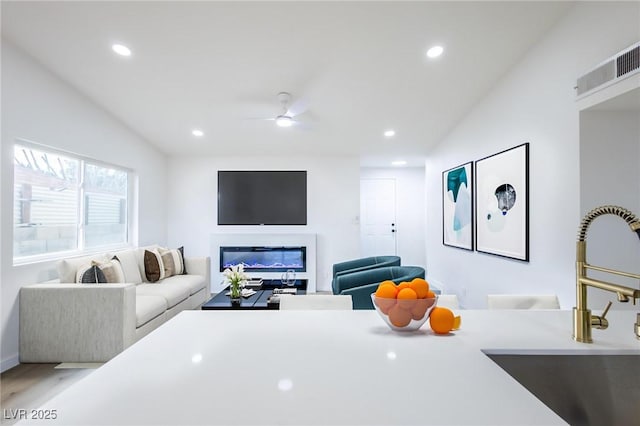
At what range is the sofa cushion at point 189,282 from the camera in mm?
4156

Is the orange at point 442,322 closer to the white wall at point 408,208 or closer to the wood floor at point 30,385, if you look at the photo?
the wood floor at point 30,385

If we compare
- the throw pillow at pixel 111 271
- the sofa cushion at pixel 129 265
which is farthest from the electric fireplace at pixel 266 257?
the throw pillow at pixel 111 271

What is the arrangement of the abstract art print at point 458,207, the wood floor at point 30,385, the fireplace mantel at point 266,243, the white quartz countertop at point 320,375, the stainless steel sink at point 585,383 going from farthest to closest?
the fireplace mantel at point 266,243 < the abstract art print at point 458,207 < the wood floor at point 30,385 < the stainless steel sink at point 585,383 < the white quartz countertop at point 320,375

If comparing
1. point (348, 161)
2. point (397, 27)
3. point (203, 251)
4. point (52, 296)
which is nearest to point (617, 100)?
point (397, 27)

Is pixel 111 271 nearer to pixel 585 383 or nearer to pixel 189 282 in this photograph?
pixel 189 282

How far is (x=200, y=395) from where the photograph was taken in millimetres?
725

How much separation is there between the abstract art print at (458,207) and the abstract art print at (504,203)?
8.1 inches

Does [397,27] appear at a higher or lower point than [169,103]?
higher

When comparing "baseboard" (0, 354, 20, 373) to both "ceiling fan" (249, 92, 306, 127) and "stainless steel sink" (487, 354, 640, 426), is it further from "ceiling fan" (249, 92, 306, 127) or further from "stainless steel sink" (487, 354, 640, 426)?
"stainless steel sink" (487, 354, 640, 426)

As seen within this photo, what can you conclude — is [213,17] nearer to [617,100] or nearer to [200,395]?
[200,395]

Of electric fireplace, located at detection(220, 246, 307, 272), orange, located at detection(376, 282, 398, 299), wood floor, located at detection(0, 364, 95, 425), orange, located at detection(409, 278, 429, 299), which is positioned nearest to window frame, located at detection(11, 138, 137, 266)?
wood floor, located at detection(0, 364, 95, 425)

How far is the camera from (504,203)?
3.38 m

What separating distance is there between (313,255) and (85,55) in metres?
3.95

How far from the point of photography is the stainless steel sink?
1003mm
